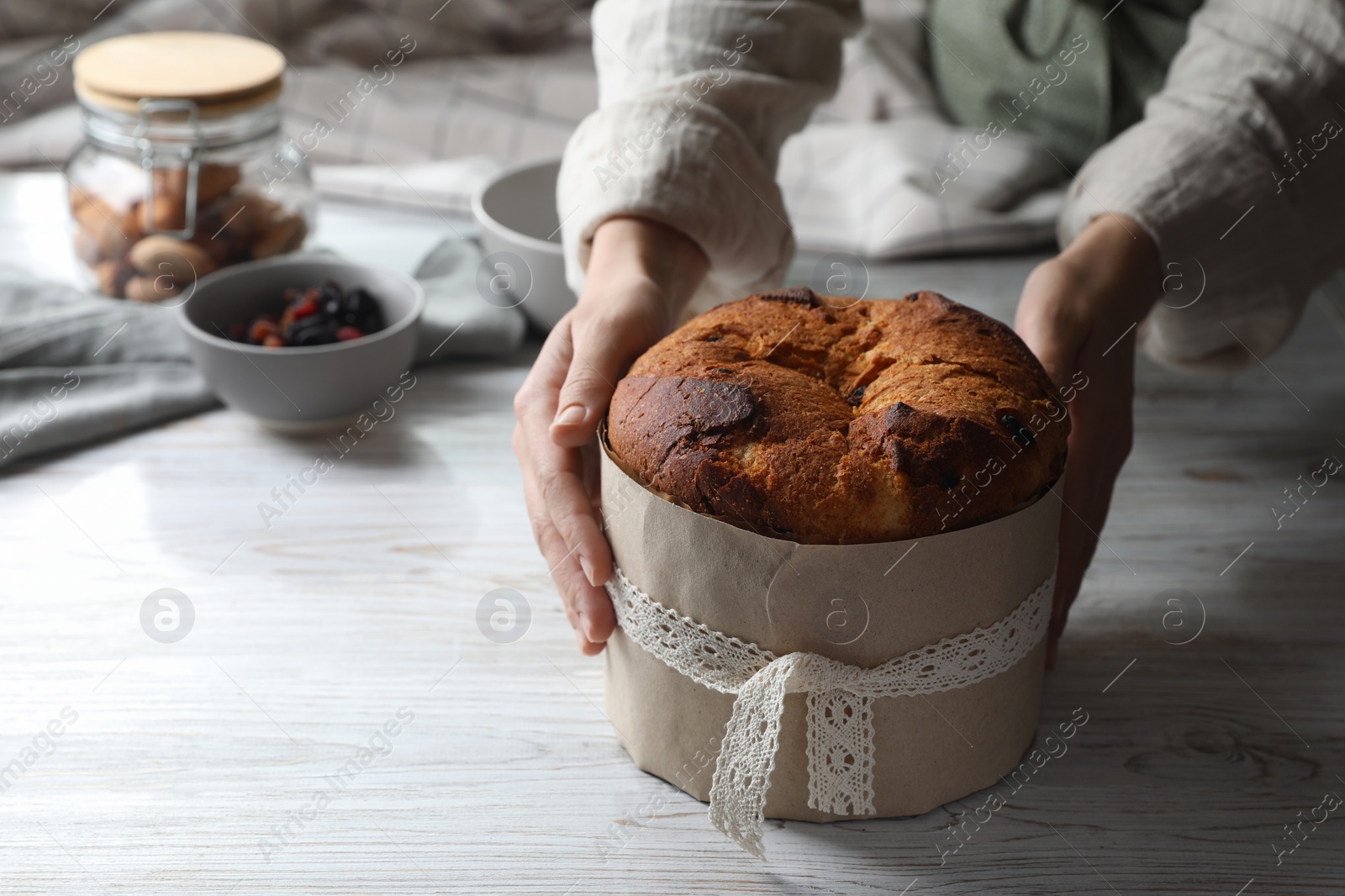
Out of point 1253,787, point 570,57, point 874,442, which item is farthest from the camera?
point 570,57

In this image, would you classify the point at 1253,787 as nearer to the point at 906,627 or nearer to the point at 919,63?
the point at 906,627

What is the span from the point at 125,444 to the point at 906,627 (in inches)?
33.4

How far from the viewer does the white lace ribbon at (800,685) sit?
0.67 metres

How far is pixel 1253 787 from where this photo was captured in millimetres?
774

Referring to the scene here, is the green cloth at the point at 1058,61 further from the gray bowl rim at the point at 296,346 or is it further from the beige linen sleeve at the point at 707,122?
the gray bowl rim at the point at 296,346

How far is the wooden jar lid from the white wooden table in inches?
14.4

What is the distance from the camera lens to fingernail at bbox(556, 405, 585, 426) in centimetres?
76

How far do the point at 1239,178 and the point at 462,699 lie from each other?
82cm

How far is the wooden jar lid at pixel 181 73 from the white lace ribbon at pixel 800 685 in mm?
860

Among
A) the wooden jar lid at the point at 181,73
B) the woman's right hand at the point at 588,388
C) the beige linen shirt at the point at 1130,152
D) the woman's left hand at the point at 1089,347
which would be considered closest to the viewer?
the woman's right hand at the point at 588,388

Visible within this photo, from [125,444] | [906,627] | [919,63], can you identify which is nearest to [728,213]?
[906,627]

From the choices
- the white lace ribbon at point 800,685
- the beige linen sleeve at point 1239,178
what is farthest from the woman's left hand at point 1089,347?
the white lace ribbon at point 800,685

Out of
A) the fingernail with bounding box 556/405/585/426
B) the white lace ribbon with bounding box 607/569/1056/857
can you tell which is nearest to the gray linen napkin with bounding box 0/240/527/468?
the fingernail with bounding box 556/405/585/426

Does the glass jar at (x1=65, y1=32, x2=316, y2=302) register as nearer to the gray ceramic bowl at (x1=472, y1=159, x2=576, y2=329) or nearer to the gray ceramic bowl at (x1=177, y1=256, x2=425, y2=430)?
the gray ceramic bowl at (x1=177, y1=256, x2=425, y2=430)
